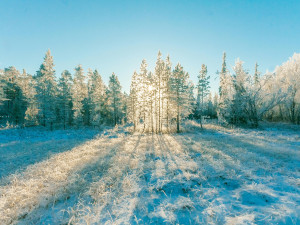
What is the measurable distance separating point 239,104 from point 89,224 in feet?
96.8

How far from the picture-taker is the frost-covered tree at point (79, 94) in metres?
30.7

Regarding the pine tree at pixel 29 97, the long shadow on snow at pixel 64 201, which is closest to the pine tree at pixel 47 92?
the pine tree at pixel 29 97

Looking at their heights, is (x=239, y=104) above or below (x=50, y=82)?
below

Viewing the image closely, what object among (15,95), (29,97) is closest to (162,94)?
(29,97)

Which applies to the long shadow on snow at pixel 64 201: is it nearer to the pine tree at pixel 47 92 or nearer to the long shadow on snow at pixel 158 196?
the long shadow on snow at pixel 158 196

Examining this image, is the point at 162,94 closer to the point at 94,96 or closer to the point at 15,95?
the point at 94,96

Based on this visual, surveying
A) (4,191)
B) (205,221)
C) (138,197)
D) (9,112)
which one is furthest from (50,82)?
(205,221)

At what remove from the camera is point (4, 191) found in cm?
475

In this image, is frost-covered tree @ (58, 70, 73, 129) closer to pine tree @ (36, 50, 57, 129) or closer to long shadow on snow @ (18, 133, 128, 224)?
pine tree @ (36, 50, 57, 129)

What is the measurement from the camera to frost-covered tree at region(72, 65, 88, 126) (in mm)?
30672

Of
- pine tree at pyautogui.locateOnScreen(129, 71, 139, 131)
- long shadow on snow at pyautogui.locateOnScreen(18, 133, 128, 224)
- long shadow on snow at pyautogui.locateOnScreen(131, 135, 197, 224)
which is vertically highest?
pine tree at pyautogui.locateOnScreen(129, 71, 139, 131)

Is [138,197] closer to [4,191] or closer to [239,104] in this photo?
[4,191]

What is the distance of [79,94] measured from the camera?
31.7 metres

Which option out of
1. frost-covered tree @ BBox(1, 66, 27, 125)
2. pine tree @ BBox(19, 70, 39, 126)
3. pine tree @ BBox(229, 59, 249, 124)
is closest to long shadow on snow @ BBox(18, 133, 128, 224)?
pine tree @ BBox(229, 59, 249, 124)
